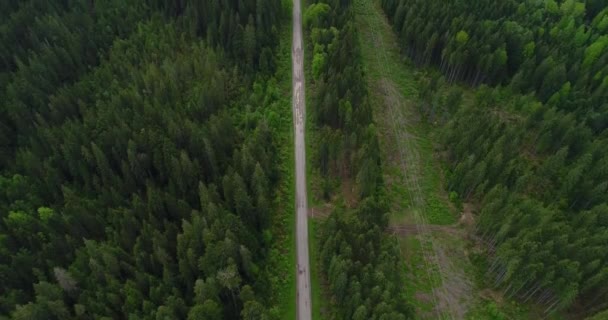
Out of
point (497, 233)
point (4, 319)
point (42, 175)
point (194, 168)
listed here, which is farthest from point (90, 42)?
point (497, 233)

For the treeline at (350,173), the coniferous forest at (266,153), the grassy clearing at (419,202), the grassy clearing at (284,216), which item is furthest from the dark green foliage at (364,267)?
the grassy clearing at (284,216)

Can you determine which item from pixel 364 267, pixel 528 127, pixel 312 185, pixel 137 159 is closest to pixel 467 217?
pixel 528 127

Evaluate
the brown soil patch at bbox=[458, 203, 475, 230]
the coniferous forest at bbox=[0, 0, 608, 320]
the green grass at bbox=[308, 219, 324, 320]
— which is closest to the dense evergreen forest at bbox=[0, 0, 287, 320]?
the coniferous forest at bbox=[0, 0, 608, 320]

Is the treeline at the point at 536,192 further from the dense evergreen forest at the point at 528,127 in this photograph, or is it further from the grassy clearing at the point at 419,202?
the grassy clearing at the point at 419,202

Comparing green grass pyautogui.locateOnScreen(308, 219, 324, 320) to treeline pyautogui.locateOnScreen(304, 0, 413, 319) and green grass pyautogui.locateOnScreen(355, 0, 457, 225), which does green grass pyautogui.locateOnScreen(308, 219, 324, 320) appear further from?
green grass pyautogui.locateOnScreen(355, 0, 457, 225)

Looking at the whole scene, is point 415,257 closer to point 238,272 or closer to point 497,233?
point 497,233

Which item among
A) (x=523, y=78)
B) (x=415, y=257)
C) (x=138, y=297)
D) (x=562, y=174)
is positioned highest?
(x=523, y=78)
